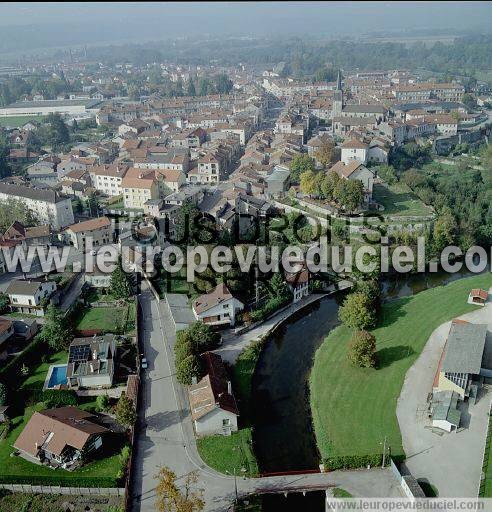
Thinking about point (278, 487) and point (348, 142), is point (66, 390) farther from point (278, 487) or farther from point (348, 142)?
point (348, 142)

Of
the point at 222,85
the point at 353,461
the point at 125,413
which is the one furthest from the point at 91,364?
the point at 222,85

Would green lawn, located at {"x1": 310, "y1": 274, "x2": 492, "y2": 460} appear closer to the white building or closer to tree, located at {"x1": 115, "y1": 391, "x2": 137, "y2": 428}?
tree, located at {"x1": 115, "y1": 391, "x2": 137, "y2": 428}

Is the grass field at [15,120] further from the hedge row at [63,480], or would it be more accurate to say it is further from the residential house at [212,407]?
the hedge row at [63,480]

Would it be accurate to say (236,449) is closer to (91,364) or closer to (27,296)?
(91,364)

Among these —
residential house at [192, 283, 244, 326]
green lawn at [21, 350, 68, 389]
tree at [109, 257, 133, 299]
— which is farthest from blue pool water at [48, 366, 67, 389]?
residential house at [192, 283, 244, 326]

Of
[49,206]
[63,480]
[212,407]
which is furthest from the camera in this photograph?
[49,206]

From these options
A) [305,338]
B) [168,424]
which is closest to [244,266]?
[305,338]
